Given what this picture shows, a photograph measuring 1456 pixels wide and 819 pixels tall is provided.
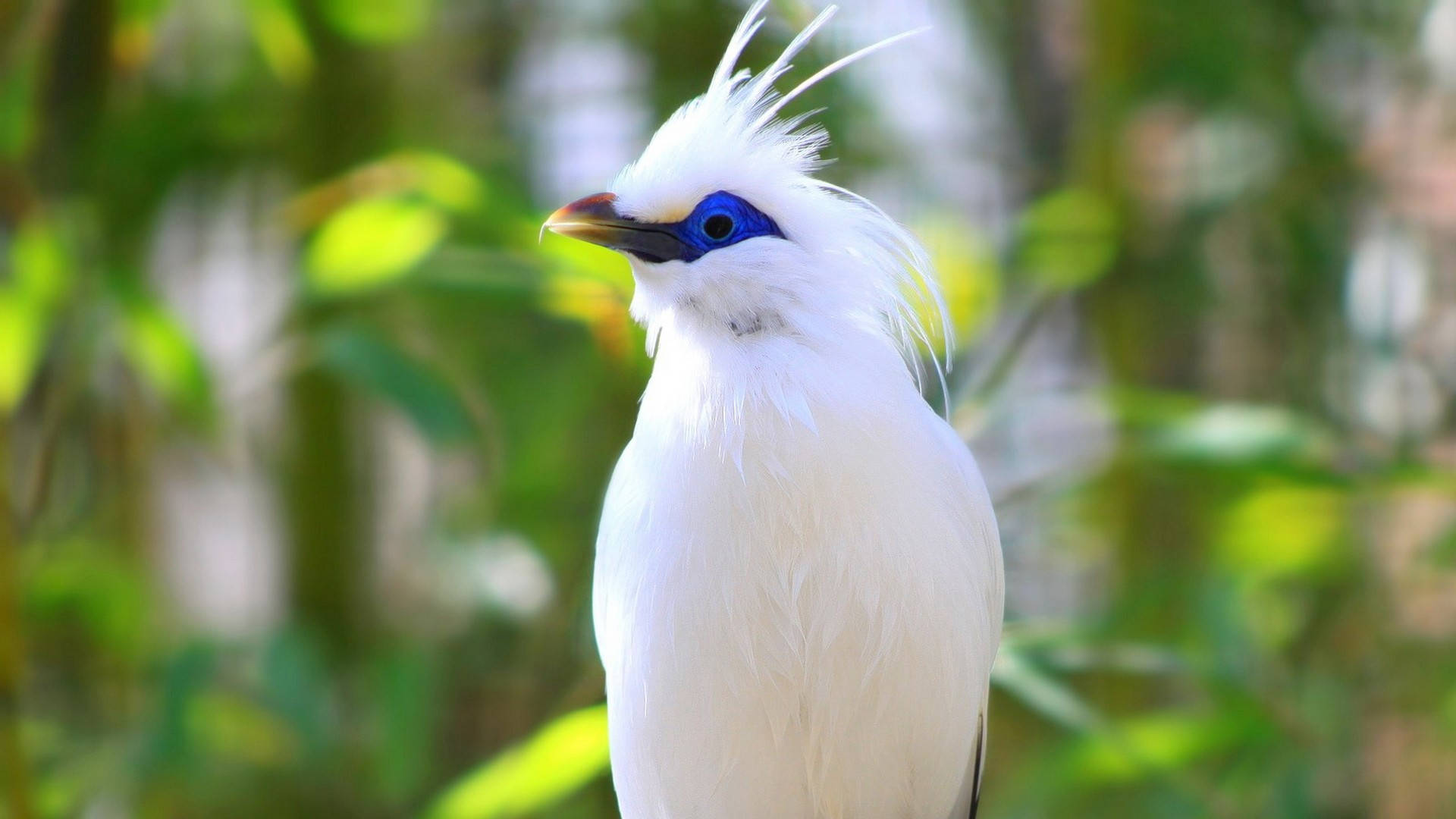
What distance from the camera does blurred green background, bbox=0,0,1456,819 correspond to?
1869 mm

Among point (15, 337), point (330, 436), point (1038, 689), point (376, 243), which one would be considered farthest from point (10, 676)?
point (330, 436)

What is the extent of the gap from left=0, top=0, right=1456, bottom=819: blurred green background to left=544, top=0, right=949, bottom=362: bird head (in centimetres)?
45

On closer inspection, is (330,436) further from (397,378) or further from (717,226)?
(717,226)

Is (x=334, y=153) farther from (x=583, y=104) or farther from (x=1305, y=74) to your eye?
(x=1305, y=74)

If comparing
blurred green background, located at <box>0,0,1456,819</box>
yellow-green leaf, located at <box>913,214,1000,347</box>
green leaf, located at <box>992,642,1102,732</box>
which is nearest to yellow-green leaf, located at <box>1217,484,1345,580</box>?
blurred green background, located at <box>0,0,1456,819</box>

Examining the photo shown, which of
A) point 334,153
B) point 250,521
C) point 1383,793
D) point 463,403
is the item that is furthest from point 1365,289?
point 250,521

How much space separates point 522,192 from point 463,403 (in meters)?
0.60

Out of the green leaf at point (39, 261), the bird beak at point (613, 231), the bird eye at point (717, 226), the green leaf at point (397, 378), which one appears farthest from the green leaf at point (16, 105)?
the bird eye at point (717, 226)

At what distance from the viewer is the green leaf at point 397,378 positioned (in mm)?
1641

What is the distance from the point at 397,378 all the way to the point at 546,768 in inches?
20.5

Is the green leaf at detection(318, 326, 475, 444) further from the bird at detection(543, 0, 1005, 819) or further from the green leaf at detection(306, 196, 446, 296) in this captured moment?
the bird at detection(543, 0, 1005, 819)

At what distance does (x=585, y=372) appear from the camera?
231 cm

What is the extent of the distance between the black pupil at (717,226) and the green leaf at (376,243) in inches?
21.7

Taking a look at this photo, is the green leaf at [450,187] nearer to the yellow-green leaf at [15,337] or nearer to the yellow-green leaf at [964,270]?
the yellow-green leaf at [15,337]
